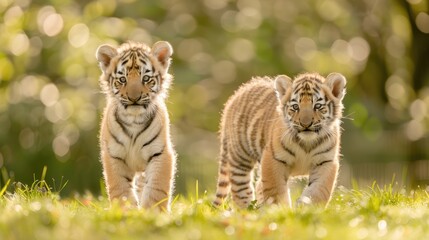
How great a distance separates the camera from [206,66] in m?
21.6

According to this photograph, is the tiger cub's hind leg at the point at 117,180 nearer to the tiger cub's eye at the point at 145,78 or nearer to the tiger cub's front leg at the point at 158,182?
the tiger cub's front leg at the point at 158,182

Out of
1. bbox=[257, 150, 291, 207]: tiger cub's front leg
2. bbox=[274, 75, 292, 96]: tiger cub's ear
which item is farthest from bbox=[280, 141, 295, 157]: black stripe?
bbox=[274, 75, 292, 96]: tiger cub's ear

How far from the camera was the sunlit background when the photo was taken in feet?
58.7

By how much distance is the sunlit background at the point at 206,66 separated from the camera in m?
17.9

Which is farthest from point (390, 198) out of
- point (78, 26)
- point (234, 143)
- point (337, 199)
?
point (78, 26)

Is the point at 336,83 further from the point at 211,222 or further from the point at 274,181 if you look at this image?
the point at 211,222

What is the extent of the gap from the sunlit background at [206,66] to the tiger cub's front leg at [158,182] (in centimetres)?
876

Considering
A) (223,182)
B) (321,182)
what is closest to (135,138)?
(321,182)

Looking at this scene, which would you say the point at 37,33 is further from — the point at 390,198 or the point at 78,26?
the point at 390,198

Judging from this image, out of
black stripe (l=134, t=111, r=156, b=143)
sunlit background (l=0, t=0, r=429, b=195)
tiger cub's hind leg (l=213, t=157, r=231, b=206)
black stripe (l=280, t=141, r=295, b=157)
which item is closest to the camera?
black stripe (l=134, t=111, r=156, b=143)

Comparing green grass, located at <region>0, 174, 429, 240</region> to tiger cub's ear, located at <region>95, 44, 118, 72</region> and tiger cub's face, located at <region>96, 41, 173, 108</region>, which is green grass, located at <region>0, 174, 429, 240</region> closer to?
tiger cub's face, located at <region>96, 41, 173, 108</region>

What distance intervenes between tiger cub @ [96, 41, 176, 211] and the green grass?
0.26 meters

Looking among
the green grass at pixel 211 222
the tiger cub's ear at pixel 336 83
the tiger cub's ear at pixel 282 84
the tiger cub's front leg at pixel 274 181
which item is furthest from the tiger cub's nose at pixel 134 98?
the tiger cub's ear at pixel 336 83

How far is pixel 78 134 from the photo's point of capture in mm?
18891
